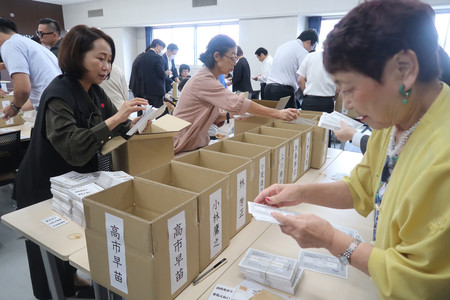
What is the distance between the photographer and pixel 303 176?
1.85 m

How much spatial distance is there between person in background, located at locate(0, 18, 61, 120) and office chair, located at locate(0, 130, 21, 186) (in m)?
0.30

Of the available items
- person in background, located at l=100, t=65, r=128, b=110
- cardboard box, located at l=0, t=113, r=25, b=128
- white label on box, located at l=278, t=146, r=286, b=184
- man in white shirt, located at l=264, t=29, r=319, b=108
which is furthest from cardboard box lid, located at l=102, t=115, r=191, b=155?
man in white shirt, located at l=264, t=29, r=319, b=108

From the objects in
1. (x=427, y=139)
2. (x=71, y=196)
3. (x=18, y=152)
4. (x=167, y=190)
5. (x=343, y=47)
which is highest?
(x=343, y=47)

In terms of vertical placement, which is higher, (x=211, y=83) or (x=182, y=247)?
(x=211, y=83)

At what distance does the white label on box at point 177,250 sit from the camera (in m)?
0.80

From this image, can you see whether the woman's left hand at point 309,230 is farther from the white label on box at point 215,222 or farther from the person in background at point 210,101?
the person in background at point 210,101

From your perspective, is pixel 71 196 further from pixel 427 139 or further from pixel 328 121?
pixel 328 121

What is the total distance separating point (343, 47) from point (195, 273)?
30.2 inches

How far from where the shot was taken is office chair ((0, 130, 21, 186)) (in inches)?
93.7

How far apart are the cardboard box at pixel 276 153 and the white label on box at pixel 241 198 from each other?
29 cm

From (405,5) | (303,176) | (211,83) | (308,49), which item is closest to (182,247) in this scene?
(405,5)

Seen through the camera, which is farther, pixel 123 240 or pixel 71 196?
pixel 71 196

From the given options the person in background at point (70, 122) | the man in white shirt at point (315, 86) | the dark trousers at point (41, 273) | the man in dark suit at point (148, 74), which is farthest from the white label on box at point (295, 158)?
the man in dark suit at point (148, 74)

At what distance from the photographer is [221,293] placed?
2.87 feet
